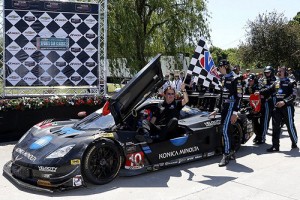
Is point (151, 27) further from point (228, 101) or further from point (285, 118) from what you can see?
point (228, 101)

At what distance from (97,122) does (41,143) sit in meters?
1.02

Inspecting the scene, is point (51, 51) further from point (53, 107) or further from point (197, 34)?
point (197, 34)

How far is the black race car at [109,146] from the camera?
5.00m

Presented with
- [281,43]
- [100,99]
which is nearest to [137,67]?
[100,99]

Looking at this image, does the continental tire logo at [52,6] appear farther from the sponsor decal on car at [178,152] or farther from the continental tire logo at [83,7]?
the sponsor decal on car at [178,152]

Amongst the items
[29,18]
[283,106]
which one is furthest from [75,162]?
[29,18]

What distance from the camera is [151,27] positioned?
1800cm

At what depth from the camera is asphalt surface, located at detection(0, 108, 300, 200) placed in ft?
15.8

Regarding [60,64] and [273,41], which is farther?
[273,41]

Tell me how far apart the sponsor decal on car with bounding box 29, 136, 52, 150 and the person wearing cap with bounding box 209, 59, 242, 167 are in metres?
2.95

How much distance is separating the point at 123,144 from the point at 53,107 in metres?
4.52

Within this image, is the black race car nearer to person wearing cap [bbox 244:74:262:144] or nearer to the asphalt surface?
the asphalt surface

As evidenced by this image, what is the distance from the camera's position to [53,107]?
31.2 ft

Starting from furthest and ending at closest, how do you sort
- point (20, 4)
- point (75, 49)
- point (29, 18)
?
point (75, 49) → point (29, 18) → point (20, 4)
